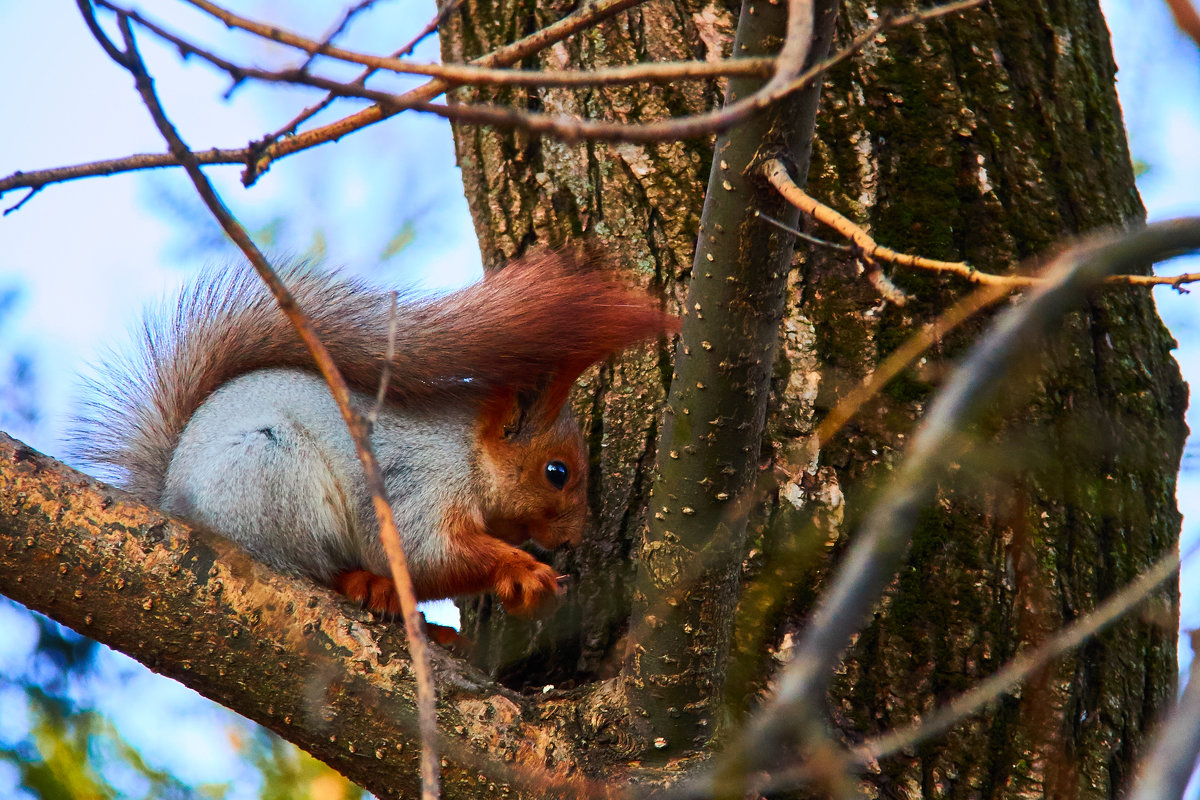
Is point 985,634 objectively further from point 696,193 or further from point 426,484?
point 426,484

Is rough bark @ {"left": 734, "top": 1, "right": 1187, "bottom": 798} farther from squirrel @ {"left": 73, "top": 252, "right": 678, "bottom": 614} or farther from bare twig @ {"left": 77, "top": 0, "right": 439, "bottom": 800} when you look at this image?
bare twig @ {"left": 77, "top": 0, "right": 439, "bottom": 800}

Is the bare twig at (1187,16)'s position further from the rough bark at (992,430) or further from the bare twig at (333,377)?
the rough bark at (992,430)

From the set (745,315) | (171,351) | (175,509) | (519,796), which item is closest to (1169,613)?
(745,315)

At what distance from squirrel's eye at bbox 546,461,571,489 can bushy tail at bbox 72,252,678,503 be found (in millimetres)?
163

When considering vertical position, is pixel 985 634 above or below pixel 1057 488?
below

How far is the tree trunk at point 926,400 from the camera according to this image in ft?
4.95

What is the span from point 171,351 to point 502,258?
2.11ft

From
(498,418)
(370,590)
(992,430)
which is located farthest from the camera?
(498,418)

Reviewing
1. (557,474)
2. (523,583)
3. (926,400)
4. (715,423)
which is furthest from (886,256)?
(557,474)

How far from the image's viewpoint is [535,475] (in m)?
2.01

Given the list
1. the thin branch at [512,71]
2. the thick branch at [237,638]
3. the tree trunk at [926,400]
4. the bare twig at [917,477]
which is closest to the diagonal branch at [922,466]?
the bare twig at [917,477]

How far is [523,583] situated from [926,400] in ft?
2.39

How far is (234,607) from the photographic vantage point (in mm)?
1259

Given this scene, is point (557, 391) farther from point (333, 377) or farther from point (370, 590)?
point (333, 377)
